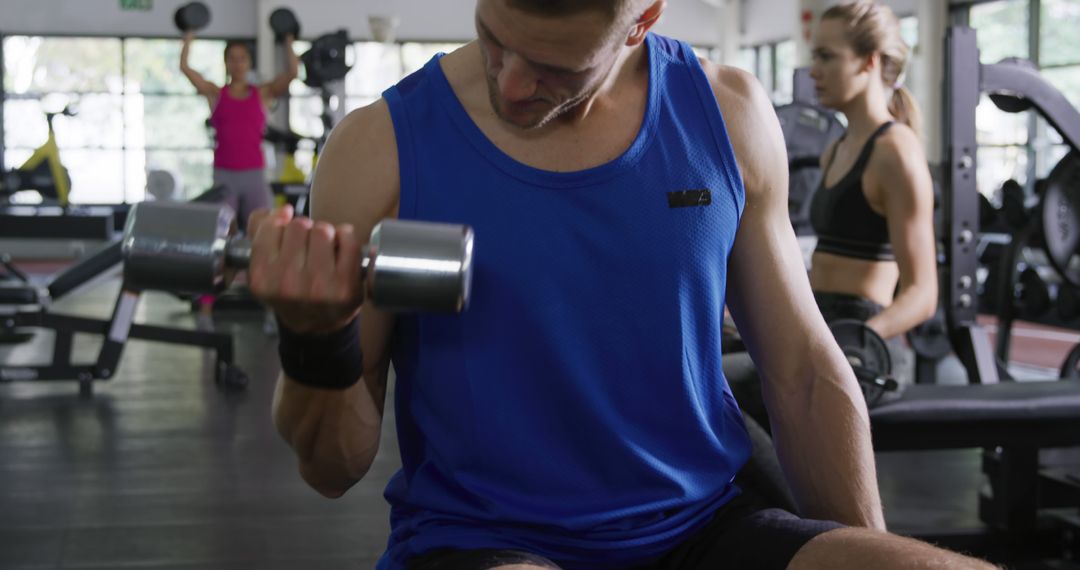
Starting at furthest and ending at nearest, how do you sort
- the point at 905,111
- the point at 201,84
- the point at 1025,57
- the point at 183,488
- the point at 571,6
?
the point at 1025,57 → the point at 201,84 → the point at 183,488 → the point at 905,111 → the point at 571,6

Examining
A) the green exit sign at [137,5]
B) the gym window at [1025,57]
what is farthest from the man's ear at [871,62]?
the green exit sign at [137,5]

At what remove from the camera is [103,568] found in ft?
8.48

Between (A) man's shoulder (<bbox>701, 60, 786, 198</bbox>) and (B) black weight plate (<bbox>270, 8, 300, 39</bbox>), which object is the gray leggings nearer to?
(B) black weight plate (<bbox>270, 8, 300, 39</bbox>)

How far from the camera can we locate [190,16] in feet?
21.9

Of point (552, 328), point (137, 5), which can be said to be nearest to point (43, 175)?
point (137, 5)

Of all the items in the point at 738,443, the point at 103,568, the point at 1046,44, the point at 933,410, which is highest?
the point at 1046,44

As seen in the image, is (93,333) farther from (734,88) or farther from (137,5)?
(137,5)

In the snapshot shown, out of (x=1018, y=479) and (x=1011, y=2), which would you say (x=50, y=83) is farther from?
(x=1018, y=479)

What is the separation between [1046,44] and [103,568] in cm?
792

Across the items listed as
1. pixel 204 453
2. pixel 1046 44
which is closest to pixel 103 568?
pixel 204 453

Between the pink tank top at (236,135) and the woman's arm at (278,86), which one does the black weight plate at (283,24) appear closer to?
the woman's arm at (278,86)

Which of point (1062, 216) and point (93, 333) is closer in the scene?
point (1062, 216)

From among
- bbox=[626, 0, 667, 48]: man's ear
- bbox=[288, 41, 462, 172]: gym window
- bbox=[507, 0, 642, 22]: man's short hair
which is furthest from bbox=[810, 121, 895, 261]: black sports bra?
bbox=[288, 41, 462, 172]: gym window

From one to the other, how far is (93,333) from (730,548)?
387 cm
